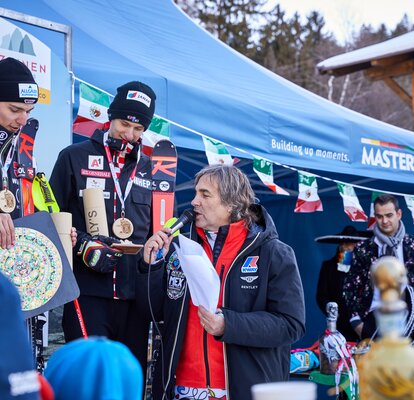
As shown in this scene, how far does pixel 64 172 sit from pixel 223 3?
68.3 ft

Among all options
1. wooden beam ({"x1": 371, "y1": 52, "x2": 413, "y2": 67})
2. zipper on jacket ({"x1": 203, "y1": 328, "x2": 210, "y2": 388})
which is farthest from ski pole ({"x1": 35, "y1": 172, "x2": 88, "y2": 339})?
wooden beam ({"x1": 371, "y1": 52, "x2": 413, "y2": 67})

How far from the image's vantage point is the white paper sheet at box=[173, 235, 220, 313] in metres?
2.83

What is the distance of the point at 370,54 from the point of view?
998 cm

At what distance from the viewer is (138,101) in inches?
150

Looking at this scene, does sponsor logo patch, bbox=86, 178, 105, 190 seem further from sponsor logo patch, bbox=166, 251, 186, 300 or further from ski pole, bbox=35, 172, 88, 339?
sponsor logo patch, bbox=166, 251, 186, 300

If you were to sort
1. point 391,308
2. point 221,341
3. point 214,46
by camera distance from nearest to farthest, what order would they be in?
point 391,308 → point 221,341 → point 214,46

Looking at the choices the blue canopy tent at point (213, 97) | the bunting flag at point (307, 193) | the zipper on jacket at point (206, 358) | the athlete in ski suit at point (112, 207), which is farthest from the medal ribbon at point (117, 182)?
the bunting flag at point (307, 193)

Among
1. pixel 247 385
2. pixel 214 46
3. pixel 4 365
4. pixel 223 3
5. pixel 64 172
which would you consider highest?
pixel 223 3

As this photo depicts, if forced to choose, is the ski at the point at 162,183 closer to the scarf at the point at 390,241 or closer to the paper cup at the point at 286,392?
the scarf at the point at 390,241

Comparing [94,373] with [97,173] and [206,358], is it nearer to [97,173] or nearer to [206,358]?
[206,358]

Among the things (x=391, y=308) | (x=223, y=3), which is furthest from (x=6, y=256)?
(x=223, y=3)

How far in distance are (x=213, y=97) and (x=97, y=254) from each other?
6.60ft

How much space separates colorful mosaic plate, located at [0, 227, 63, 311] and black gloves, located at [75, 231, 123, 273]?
35 cm

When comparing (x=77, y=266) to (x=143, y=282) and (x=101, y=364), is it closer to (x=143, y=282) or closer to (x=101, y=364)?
(x=143, y=282)
